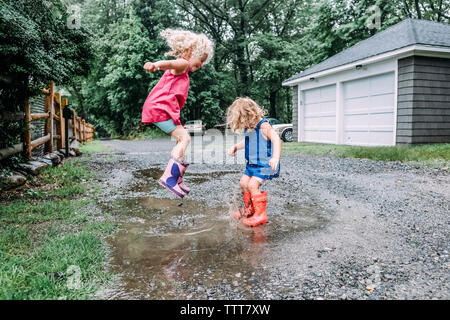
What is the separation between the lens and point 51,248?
230 centimetres

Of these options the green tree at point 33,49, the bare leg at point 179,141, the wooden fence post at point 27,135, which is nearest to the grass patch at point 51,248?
the bare leg at point 179,141

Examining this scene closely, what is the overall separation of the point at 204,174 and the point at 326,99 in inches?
332

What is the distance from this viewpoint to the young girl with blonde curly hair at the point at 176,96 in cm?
278

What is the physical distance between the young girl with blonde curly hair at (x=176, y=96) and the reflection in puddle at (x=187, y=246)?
16.9 inches

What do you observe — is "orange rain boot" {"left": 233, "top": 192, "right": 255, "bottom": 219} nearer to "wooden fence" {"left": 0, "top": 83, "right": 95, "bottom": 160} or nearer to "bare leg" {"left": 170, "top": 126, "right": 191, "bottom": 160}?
"bare leg" {"left": 170, "top": 126, "right": 191, "bottom": 160}

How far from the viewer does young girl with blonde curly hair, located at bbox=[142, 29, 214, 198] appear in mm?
2783

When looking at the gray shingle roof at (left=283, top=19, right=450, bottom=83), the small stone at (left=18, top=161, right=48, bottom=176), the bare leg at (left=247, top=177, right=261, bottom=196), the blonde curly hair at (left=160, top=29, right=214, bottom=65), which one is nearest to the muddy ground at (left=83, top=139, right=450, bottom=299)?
the bare leg at (left=247, top=177, right=261, bottom=196)

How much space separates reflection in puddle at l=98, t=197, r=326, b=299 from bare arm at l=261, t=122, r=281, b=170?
0.58 meters

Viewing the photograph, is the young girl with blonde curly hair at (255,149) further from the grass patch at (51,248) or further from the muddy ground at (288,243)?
the grass patch at (51,248)

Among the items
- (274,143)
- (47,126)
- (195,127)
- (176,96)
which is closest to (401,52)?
(274,143)

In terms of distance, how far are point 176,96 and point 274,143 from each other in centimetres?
96

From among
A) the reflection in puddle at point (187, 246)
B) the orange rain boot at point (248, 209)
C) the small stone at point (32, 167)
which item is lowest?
the reflection in puddle at point (187, 246)
